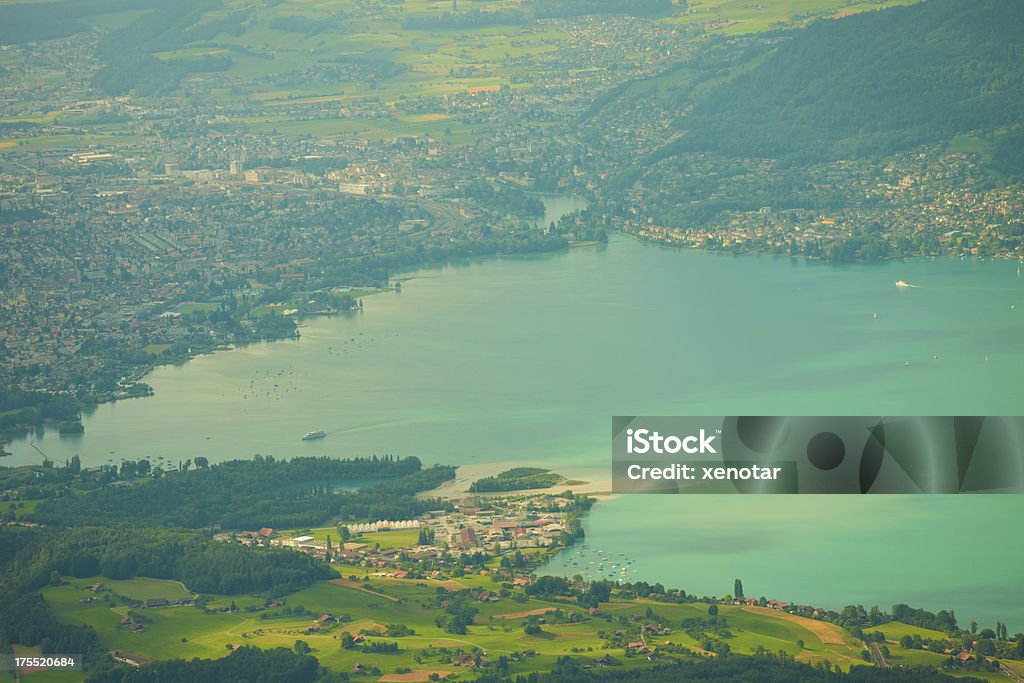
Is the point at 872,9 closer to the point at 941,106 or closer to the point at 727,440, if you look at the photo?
the point at 941,106

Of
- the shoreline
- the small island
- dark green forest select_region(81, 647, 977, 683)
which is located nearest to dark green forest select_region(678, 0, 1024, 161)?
the shoreline

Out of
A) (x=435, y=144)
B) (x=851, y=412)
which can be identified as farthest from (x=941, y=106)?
(x=851, y=412)

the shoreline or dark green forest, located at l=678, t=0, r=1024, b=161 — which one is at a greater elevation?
dark green forest, located at l=678, t=0, r=1024, b=161

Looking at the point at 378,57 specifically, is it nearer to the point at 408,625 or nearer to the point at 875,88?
the point at 875,88

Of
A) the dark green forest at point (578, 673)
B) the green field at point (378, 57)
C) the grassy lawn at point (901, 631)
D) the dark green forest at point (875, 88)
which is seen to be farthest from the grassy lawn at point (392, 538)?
the green field at point (378, 57)

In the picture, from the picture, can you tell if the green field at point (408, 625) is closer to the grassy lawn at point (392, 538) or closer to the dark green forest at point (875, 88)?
the grassy lawn at point (392, 538)

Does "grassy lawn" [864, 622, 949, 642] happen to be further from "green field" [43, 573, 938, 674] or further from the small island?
the small island

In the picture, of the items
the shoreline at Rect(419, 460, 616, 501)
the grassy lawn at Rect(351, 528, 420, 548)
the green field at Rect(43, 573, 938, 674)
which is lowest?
the green field at Rect(43, 573, 938, 674)
